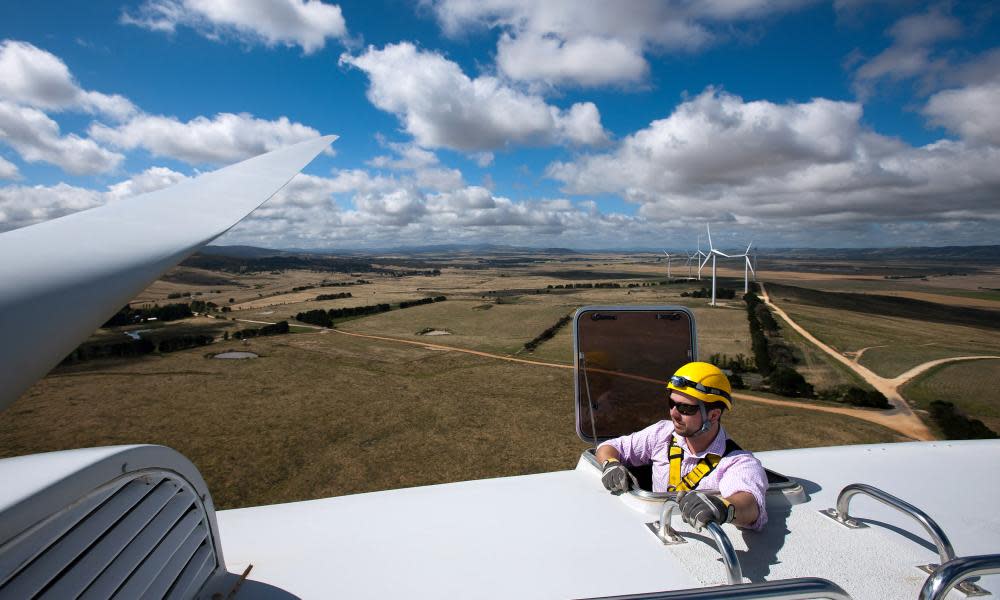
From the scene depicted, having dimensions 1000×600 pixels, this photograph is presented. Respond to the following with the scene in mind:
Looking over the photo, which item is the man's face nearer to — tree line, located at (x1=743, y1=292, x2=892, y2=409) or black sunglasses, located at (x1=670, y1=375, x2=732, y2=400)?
black sunglasses, located at (x1=670, y1=375, x2=732, y2=400)

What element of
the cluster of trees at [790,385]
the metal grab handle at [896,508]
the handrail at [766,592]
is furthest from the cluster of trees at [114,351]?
the cluster of trees at [790,385]

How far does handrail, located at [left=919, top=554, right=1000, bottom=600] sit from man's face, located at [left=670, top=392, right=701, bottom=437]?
183 centimetres

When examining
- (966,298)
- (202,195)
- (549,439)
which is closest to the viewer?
(202,195)

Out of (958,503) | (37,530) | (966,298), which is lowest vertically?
(966,298)

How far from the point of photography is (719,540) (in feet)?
8.60

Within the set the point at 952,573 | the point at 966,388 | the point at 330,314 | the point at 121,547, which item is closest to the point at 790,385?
the point at 966,388

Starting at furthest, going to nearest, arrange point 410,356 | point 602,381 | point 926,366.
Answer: point 926,366
point 410,356
point 602,381

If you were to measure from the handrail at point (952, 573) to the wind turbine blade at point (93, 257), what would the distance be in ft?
11.1

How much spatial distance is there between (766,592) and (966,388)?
31.9m

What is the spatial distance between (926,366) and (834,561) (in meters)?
36.0

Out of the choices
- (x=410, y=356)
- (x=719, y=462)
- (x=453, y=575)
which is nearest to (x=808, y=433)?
(x=719, y=462)

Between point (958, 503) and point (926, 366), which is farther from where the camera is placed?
point (926, 366)

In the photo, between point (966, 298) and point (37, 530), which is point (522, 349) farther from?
point (966, 298)

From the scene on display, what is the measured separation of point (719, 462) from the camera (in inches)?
151
